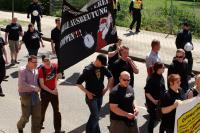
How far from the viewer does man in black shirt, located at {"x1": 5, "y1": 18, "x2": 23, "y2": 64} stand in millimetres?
16359

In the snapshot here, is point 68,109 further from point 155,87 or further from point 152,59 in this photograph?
point 155,87

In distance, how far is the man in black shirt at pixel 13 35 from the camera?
16.4 meters

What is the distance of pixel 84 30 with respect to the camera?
10.4 meters

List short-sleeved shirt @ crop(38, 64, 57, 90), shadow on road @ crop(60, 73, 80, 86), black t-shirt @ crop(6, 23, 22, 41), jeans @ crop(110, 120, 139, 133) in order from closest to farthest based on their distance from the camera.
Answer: jeans @ crop(110, 120, 139, 133) → short-sleeved shirt @ crop(38, 64, 57, 90) → shadow on road @ crop(60, 73, 80, 86) → black t-shirt @ crop(6, 23, 22, 41)

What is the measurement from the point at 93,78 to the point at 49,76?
93cm

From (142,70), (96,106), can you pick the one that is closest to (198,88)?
(96,106)

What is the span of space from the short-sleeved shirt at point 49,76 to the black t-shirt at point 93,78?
2.03ft

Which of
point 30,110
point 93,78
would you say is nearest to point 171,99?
point 93,78

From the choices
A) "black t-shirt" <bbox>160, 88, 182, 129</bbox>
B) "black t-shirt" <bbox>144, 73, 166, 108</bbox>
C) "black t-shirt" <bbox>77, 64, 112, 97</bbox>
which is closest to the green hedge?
"black t-shirt" <bbox>77, 64, 112, 97</bbox>

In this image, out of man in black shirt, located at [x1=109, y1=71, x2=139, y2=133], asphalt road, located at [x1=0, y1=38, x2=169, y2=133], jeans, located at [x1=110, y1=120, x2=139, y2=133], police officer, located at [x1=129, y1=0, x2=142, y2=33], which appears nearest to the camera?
man in black shirt, located at [x1=109, y1=71, x2=139, y2=133]

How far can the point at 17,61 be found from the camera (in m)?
17.0

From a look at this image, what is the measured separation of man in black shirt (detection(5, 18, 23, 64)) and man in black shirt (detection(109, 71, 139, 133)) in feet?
27.8

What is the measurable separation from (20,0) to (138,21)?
1002 centimetres

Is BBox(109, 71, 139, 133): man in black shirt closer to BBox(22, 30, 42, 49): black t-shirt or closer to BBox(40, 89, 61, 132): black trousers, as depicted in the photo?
BBox(40, 89, 61, 132): black trousers
